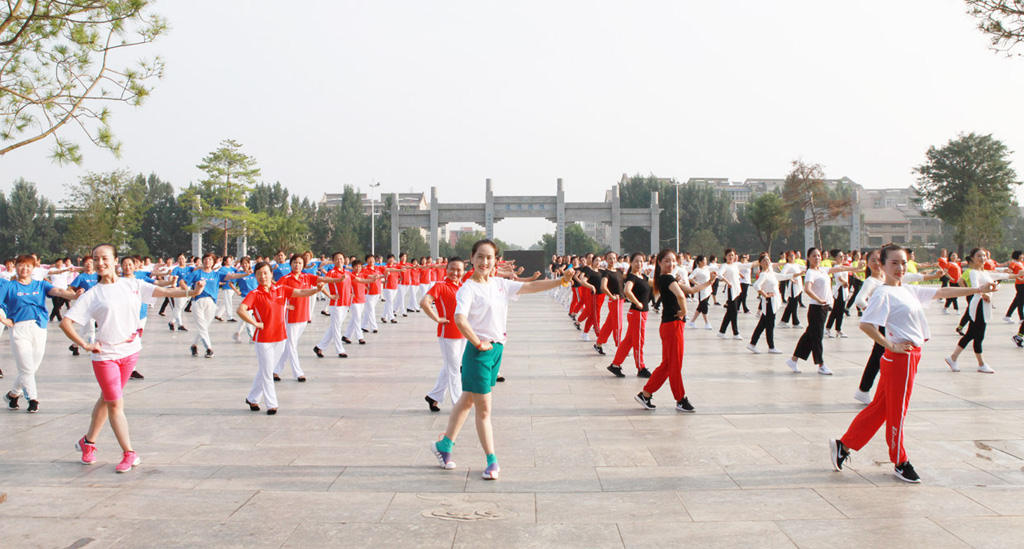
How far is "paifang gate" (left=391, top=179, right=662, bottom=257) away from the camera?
51625 mm

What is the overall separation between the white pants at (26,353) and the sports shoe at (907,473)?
25.8ft

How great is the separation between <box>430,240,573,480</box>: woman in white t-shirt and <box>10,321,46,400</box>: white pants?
4.92m

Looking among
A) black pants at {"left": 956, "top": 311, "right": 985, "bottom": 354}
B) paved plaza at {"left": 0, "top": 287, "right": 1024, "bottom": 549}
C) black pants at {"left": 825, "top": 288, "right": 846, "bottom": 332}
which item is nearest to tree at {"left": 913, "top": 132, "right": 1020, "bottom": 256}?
black pants at {"left": 825, "top": 288, "right": 846, "bottom": 332}

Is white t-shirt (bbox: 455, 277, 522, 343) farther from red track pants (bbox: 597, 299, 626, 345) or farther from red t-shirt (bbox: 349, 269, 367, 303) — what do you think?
red t-shirt (bbox: 349, 269, 367, 303)

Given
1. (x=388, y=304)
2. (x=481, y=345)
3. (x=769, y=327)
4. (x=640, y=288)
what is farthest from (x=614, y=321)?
(x=388, y=304)

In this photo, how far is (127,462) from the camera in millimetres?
5242

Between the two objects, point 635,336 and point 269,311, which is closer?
point 269,311

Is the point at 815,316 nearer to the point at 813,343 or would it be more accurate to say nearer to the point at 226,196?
the point at 813,343

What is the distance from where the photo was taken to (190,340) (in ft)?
47.4

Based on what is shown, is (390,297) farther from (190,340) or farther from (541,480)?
(541,480)

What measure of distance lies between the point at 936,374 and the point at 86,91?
10.0 metres

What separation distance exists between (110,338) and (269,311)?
227 cm

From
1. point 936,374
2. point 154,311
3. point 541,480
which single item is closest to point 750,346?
point 936,374

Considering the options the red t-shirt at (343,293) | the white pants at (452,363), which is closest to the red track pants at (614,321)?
the white pants at (452,363)
